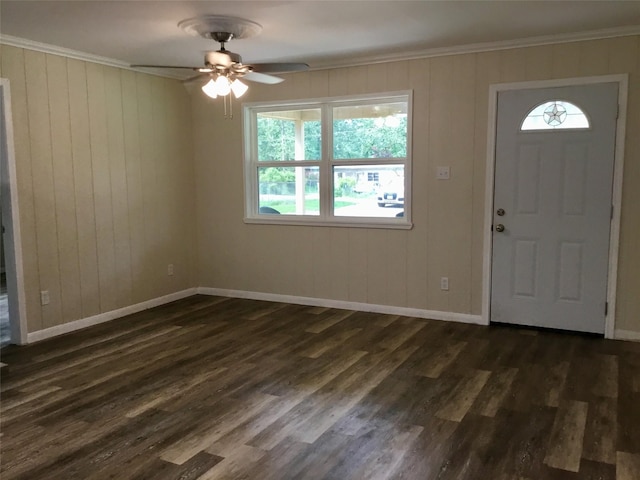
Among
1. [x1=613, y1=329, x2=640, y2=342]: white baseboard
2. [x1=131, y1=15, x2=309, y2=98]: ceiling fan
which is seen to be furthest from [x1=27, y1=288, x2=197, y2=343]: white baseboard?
[x1=613, y1=329, x2=640, y2=342]: white baseboard

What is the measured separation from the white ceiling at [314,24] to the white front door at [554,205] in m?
0.59

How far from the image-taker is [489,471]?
2432 mm

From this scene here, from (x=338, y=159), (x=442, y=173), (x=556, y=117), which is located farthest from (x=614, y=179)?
(x=338, y=159)

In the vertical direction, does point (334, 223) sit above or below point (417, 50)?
below

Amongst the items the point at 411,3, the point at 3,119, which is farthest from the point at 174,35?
the point at 411,3

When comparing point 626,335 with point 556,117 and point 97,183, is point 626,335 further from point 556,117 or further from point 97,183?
point 97,183

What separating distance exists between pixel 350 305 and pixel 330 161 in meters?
1.47

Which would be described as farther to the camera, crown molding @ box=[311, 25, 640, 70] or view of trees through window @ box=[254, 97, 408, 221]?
view of trees through window @ box=[254, 97, 408, 221]

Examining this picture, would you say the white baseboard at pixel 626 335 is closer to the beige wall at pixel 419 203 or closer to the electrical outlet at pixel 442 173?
the beige wall at pixel 419 203

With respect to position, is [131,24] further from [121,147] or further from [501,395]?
[501,395]

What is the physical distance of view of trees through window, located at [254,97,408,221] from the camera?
505 centimetres

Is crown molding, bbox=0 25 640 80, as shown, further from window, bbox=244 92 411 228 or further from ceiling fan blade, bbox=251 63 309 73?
ceiling fan blade, bbox=251 63 309 73

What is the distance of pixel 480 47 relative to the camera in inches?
176

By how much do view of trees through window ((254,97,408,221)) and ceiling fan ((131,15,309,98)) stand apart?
152 centimetres
